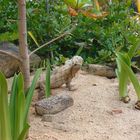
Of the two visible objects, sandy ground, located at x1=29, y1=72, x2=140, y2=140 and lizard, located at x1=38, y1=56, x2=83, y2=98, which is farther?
lizard, located at x1=38, y1=56, x2=83, y2=98

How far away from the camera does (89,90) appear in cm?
248

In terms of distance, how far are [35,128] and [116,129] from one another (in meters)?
0.41

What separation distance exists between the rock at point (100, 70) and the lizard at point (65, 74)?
22.6 inches

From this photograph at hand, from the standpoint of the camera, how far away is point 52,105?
80.4 inches

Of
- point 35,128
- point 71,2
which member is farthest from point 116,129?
point 71,2

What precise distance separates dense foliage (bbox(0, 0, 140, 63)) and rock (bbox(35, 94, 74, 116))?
102 centimetres

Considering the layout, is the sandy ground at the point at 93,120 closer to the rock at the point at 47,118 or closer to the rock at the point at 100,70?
the rock at the point at 47,118

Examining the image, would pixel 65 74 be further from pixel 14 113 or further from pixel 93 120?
pixel 14 113

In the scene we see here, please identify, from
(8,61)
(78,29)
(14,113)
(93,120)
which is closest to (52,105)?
(93,120)

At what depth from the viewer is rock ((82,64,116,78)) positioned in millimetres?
3055

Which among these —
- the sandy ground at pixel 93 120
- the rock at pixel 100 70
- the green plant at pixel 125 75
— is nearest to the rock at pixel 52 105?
the sandy ground at pixel 93 120

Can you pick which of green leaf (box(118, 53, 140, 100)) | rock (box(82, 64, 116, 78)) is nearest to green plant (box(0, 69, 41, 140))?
green leaf (box(118, 53, 140, 100))

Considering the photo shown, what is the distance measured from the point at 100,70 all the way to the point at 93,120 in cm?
108

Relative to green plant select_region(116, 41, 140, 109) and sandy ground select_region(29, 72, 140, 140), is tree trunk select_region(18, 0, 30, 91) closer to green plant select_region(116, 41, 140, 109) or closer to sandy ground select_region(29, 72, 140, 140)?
sandy ground select_region(29, 72, 140, 140)
